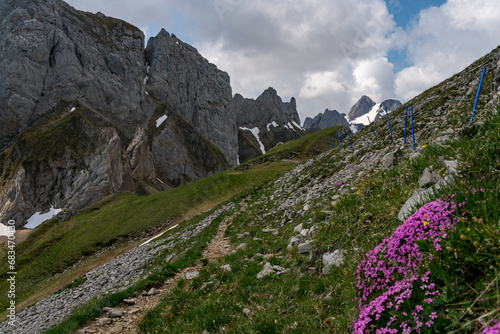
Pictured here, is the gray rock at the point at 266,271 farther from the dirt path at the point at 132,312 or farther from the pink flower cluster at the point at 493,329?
the pink flower cluster at the point at 493,329

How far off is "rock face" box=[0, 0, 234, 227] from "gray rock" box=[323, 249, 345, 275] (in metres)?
119

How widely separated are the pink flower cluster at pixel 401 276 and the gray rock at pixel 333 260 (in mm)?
1481

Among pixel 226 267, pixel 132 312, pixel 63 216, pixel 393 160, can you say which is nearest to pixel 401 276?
pixel 393 160

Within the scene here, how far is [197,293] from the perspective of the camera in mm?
9414

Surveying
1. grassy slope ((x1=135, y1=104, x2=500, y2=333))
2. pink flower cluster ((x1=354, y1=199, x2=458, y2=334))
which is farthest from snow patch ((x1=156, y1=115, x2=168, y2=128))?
pink flower cluster ((x1=354, y1=199, x2=458, y2=334))

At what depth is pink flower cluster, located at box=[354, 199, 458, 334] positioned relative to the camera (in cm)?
341

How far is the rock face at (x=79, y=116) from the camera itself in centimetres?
10469

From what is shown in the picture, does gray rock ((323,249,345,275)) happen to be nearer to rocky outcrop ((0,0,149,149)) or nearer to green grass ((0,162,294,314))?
green grass ((0,162,294,314))

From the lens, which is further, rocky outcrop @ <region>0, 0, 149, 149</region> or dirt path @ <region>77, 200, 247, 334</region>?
rocky outcrop @ <region>0, 0, 149, 149</region>

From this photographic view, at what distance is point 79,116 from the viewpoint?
11944cm

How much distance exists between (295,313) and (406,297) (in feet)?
10.1

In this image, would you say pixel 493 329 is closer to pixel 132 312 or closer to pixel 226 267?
pixel 226 267

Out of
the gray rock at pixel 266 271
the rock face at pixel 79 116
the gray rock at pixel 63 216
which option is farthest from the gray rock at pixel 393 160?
the rock face at pixel 79 116

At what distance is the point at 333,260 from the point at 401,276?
2764 mm
